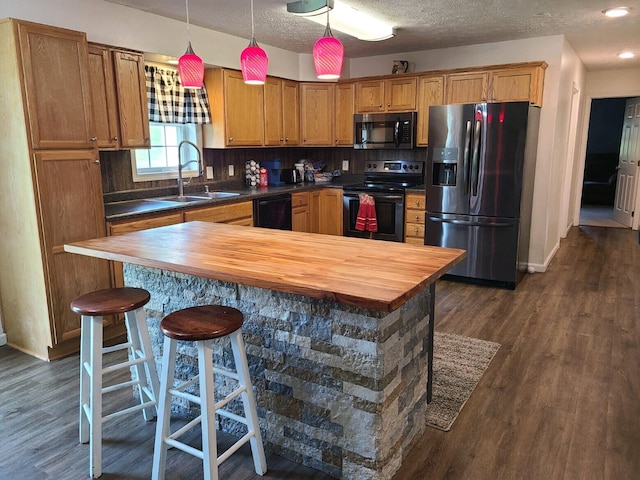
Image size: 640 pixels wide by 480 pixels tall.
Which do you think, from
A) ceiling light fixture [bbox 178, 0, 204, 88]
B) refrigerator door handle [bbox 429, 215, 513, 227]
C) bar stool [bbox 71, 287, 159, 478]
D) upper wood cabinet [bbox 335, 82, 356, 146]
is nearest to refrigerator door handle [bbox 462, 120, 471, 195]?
refrigerator door handle [bbox 429, 215, 513, 227]

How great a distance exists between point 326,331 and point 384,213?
337 centimetres

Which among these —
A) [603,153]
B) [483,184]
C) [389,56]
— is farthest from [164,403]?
[603,153]

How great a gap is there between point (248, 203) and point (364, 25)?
73.7 inches

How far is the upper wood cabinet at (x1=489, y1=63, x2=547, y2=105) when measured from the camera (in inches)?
174

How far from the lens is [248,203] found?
4406 mm

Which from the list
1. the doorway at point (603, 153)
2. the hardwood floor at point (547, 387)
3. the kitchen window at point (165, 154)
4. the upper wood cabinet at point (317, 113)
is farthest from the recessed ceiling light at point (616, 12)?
the doorway at point (603, 153)

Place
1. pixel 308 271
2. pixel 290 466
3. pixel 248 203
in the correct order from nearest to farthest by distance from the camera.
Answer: pixel 308 271, pixel 290 466, pixel 248 203

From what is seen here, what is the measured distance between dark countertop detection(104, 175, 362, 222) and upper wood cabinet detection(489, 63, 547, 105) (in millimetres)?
1914

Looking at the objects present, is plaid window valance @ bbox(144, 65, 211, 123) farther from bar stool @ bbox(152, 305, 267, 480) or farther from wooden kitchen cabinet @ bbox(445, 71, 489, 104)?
bar stool @ bbox(152, 305, 267, 480)

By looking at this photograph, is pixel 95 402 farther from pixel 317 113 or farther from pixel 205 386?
pixel 317 113

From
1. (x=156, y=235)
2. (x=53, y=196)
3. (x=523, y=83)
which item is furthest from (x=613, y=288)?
(x=53, y=196)

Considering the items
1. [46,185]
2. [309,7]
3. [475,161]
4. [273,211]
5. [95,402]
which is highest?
[309,7]

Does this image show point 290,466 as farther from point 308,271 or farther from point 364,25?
point 364,25

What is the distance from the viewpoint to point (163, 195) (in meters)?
4.30
